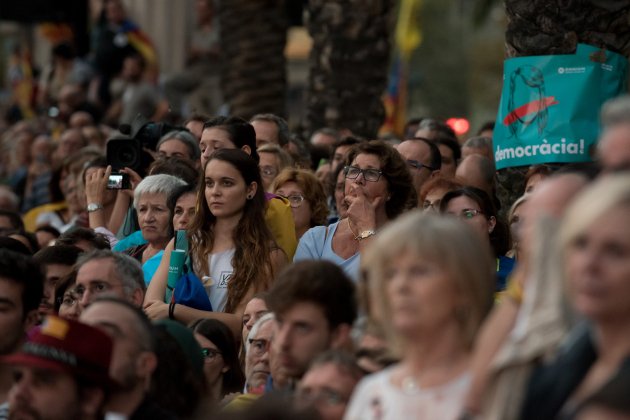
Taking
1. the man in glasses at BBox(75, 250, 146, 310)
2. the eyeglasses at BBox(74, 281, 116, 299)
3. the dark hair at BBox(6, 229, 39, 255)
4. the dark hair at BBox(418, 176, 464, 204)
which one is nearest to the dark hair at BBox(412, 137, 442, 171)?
the dark hair at BBox(418, 176, 464, 204)

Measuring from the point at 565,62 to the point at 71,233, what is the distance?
3182mm

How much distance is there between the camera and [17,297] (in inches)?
289

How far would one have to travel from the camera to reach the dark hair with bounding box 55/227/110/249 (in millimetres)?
9516

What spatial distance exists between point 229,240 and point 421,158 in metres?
2.09

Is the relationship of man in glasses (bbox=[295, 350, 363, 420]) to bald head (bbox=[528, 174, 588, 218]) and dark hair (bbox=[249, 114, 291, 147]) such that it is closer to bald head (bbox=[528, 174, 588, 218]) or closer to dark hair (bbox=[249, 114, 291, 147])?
bald head (bbox=[528, 174, 588, 218])

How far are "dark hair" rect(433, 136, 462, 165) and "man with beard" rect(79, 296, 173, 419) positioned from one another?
19.1 ft

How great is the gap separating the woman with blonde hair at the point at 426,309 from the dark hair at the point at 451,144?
21.9 feet

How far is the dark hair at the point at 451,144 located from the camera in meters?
11.6

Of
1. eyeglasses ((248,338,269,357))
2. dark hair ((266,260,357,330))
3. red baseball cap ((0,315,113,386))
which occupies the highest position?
dark hair ((266,260,357,330))

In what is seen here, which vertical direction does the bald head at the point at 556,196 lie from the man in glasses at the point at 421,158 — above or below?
above

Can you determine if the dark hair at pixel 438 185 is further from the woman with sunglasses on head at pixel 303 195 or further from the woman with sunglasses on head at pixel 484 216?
the woman with sunglasses on head at pixel 303 195

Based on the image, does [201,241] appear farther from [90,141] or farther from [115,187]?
[90,141]

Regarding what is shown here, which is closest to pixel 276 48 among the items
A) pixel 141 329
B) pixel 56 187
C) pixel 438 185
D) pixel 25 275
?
pixel 56 187

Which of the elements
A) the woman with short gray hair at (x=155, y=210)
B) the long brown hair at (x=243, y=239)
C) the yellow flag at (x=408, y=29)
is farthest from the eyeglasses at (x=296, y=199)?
the yellow flag at (x=408, y=29)
